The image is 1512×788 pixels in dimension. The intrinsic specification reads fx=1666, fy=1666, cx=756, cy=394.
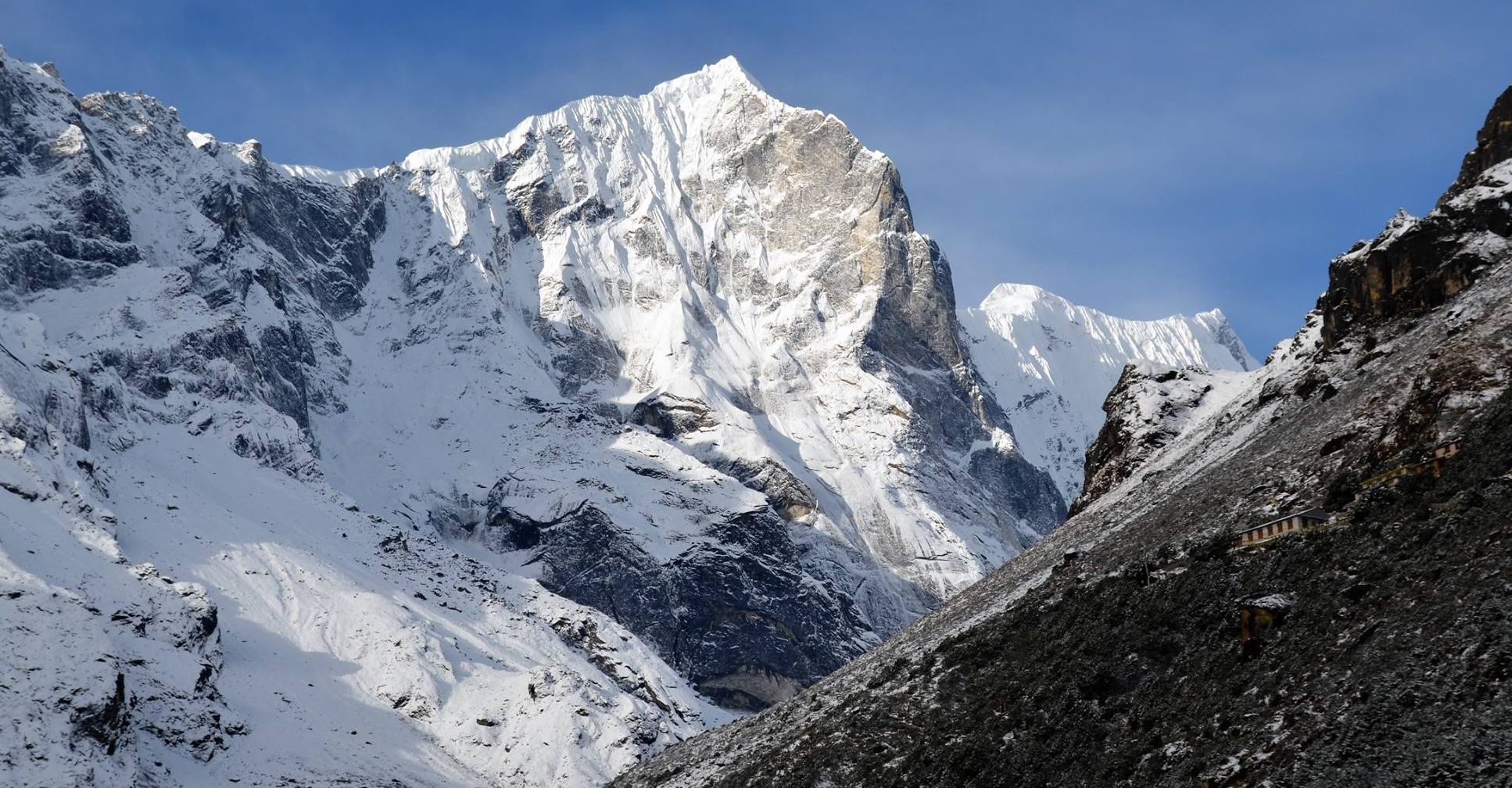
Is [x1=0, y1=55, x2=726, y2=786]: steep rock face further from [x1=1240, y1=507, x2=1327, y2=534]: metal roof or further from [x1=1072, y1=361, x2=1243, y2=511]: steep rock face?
[x1=1240, y1=507, x2=1327, y2=534]: metal roof

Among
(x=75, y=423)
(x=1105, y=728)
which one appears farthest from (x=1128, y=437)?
(x=75, y=423)

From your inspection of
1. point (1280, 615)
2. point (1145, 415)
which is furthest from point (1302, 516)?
point (1145, 415)

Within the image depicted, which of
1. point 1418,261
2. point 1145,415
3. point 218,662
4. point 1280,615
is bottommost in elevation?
point 1280,615

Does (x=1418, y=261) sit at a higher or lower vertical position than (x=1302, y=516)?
higher

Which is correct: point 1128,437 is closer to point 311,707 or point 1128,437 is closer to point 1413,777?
point 1413,777

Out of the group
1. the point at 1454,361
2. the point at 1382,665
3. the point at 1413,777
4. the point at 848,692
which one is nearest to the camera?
the point at 1413,777

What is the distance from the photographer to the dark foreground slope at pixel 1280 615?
42312 mm

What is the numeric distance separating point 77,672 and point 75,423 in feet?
233

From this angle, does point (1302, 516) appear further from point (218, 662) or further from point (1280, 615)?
point (218, 662)

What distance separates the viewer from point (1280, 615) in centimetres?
5009

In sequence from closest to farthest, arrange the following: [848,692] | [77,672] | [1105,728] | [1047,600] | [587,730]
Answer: [1105,728] → [1047,600] → [848,692] → [77,672] → [587,730]

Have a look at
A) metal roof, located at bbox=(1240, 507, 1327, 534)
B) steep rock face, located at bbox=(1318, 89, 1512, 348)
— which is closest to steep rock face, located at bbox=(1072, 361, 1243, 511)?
steep rock face, located at bbox=(1318, 89, 1512, 348)

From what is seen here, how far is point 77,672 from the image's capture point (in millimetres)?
132000

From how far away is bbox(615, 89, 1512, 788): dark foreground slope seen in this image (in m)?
42.3
